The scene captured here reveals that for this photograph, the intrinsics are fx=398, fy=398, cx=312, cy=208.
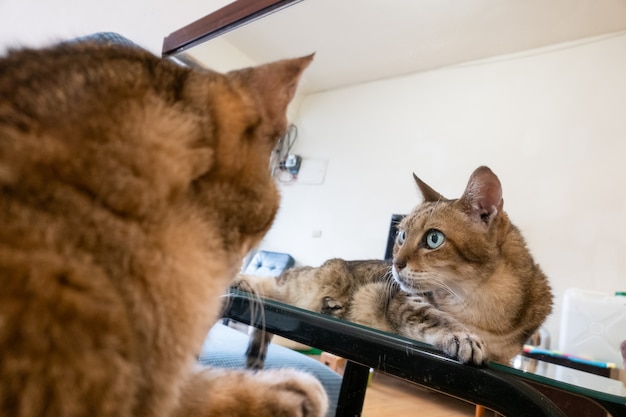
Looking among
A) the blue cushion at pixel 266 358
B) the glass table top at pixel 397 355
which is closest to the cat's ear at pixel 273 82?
the glass table top at pixel 397 355

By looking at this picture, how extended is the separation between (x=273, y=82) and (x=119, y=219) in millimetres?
220

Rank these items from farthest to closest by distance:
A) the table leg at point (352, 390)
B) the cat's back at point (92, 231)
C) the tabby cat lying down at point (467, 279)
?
the tabby cat lying down at point (467, 279) < the table leg at point (352, 390) < the cat's back at point (92, 231)

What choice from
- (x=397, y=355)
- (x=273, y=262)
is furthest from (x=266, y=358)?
(x=273, y=262)

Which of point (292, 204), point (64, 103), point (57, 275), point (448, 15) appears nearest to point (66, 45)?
point (64, 103)

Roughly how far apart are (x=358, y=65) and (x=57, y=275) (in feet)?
7.81

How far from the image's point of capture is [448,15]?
2.02m

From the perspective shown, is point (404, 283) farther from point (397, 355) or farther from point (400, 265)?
point (397, 355)

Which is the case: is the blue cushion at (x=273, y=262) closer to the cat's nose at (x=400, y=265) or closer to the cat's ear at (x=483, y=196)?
the cat's nose at (x=400, y=265)

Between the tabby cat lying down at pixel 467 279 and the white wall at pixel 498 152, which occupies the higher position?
the white wall at pixel 498 152

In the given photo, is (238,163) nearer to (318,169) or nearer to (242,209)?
(242,209)

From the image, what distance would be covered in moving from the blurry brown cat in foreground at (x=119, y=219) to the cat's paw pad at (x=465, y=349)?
0.65 feet

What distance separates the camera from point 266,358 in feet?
2.64

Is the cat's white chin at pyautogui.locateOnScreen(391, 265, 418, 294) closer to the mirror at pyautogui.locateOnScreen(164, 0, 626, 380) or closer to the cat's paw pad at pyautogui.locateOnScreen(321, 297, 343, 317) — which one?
the cat's paw pad at pyautogui.locateOnScreen(321, 297, 343, 317)

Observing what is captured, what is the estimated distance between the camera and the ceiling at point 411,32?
1902 millimetres
